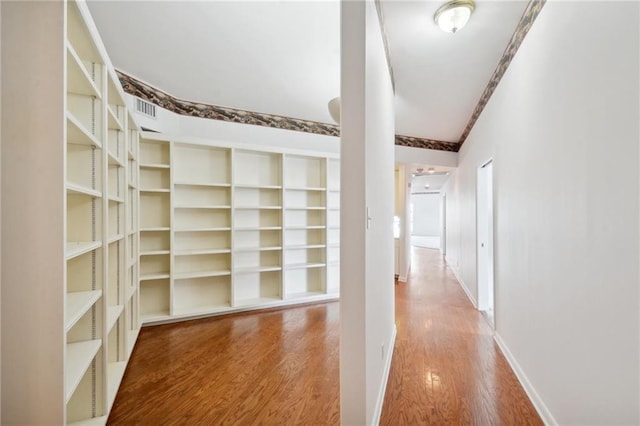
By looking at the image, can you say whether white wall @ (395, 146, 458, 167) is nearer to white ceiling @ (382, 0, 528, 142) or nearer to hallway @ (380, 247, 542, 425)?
white ceiling @ (382, 0, 528, 142)

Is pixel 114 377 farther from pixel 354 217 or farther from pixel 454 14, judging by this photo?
pixel 454 14

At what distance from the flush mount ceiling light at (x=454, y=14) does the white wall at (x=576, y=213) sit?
0.46m

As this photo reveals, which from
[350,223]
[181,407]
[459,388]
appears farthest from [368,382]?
[181,407]

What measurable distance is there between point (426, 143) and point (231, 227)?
4038 mm

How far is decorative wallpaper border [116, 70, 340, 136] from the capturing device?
10.7 feet

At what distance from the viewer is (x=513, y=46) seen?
2.41 meters

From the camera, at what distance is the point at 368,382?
1485 mm

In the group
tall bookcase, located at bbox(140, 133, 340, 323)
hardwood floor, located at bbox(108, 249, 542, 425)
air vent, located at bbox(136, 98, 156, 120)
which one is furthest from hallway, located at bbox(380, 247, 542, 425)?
air vent, located at bbox(136, 98, 156, 120)

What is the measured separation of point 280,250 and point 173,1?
9.42 feet

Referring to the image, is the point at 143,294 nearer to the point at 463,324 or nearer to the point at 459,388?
the point at 459,388

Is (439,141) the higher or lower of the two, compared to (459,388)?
higher

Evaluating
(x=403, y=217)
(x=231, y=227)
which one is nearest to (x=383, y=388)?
(x=231, y=227)

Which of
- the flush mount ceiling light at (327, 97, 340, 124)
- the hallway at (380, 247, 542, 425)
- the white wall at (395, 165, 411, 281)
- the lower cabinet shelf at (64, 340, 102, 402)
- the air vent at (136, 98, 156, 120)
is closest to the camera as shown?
the lower cabinet shelf at (64, 340, 102, 402)

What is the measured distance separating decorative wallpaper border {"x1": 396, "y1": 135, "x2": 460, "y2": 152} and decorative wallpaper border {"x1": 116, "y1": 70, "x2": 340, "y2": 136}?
1.35 meters
